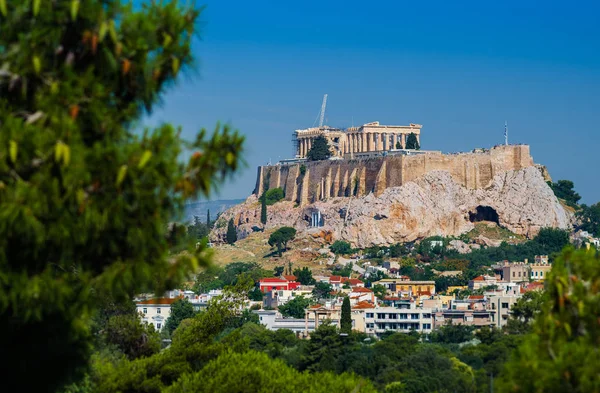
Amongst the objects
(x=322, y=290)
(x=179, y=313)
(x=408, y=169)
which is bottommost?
(x=179, y=313)

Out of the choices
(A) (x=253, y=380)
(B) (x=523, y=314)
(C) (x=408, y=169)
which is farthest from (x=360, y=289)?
(A) (x=253, y=380)

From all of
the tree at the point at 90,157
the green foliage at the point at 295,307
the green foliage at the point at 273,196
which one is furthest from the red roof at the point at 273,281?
the tree at the point at 90,157

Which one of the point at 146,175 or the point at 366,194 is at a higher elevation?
the point at 366,194

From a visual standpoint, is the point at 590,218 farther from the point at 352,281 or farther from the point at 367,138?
the point at 352,281

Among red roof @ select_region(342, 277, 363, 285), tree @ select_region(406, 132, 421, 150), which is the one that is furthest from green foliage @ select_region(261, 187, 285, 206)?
red roof @ select_region(342, 277, 363, 285)

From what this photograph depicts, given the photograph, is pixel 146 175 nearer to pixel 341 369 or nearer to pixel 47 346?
pixel 47 346

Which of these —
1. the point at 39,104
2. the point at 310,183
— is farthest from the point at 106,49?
the point at 310,183

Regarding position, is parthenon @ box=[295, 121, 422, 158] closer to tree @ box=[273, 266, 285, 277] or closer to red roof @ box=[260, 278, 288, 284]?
tree @ box=[273, 266, 285, 277]
